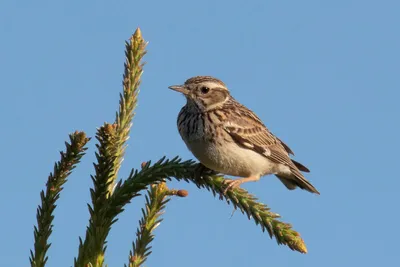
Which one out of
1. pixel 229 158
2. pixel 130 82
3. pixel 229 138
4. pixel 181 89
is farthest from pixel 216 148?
pixel 130 82

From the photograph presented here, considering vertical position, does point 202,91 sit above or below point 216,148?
above

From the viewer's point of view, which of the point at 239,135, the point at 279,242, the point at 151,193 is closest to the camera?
the point at 279,242

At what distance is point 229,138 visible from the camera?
857 cm

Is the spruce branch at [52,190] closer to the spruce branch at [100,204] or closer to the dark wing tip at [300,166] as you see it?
the spruce branch at [100,204]

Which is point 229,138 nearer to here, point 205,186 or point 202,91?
point 202,91

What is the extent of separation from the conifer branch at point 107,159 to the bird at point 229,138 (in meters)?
2.36

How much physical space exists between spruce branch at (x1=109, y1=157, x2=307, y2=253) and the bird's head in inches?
102

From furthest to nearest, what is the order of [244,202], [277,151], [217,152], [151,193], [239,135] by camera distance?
[277,151]
[239,135]
[217,152]
[244,202]
[151,193]

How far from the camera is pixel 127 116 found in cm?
553

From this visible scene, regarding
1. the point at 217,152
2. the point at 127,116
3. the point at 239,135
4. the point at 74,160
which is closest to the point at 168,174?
the point at 127,116

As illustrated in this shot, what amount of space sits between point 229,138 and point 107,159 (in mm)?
3906

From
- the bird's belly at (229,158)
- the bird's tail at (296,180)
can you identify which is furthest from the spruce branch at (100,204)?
the bird's tail at (296,180)

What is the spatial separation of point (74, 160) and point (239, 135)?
14.6 ft

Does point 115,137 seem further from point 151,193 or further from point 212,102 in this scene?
point 212,102
